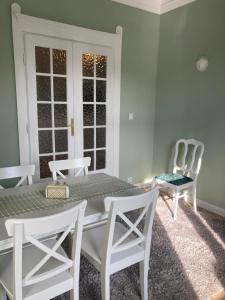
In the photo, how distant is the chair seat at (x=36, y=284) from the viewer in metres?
1.30

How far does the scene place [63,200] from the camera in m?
1.79

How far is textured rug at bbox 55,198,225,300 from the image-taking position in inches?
72.4

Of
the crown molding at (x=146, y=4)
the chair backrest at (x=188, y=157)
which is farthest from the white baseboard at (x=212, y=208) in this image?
the crown molding at (x=146, y=4)

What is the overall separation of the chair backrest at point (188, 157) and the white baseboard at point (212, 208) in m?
0.39

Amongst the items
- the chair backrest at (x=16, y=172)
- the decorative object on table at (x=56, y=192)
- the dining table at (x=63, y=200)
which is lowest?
the dining table at (x=63, y=200)

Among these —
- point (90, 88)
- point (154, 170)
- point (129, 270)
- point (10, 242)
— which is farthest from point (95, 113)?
point (10, 242)

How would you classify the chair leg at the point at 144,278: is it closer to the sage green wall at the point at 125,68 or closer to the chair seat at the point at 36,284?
the chair seat at the point at 36,284

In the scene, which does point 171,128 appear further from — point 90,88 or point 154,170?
point 90,88

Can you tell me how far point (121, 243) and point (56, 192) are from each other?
1.94 feet

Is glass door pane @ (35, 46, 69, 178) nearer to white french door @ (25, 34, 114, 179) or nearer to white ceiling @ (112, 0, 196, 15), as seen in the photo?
white french door @ (25, 34, 114, 179)

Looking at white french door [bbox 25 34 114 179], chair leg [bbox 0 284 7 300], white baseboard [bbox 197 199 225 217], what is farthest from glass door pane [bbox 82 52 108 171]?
chair leg [bbox 0 284 7 300]

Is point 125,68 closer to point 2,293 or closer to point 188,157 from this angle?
point 188,157

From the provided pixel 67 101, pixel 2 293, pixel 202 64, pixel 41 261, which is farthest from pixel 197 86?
pixel 2 293

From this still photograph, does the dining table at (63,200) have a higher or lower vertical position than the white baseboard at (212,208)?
higher
